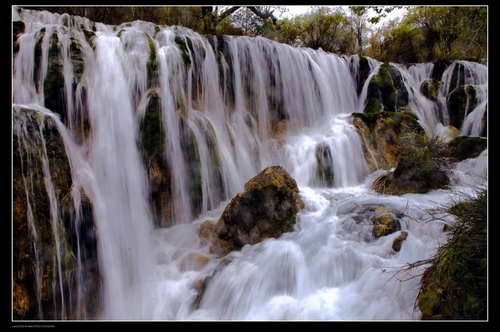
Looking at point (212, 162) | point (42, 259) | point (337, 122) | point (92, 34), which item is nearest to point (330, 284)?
point (212, 162)

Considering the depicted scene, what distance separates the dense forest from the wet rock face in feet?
11.9

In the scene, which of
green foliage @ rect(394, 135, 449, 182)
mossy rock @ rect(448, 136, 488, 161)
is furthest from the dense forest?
green foliage @ rect(394, 135, 449, 182)

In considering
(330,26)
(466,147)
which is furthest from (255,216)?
(330,26)

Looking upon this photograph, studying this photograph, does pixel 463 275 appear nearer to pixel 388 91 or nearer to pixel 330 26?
pixel 388 91

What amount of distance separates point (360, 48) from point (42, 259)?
11.3 m

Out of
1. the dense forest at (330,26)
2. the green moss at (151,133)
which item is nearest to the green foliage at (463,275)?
the green moss at (151,133)

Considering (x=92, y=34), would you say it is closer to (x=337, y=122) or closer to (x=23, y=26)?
(x=23, y=26)

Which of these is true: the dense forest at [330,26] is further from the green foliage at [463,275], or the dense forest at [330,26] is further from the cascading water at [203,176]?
the green foliage at [463,275]

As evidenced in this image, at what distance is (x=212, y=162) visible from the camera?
661 centimetres

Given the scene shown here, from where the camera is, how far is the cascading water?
4508 mm

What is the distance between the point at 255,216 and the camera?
212 inches

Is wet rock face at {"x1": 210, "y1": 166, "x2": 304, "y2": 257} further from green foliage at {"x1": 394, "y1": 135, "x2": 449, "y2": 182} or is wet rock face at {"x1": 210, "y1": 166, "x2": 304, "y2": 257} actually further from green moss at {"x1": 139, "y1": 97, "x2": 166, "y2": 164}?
green foliage at {"x1": 394, "y1": 135, "x2": 449, "y2": 182}

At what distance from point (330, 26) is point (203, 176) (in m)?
7.60

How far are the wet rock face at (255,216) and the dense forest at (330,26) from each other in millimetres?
3637
